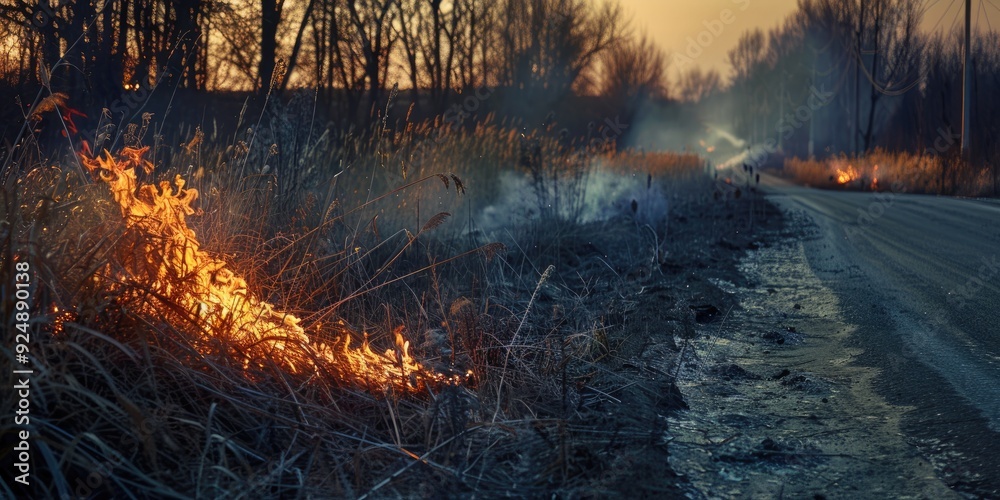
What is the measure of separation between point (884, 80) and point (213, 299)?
41.3 m

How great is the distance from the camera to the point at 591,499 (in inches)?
107

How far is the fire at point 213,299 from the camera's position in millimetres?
3441

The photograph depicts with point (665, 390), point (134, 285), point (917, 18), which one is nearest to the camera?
point (134, 285)

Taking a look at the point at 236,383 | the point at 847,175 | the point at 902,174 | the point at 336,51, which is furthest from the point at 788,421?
the point at 847,175


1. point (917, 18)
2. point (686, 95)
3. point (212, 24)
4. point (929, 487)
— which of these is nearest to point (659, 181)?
point (212, 24)

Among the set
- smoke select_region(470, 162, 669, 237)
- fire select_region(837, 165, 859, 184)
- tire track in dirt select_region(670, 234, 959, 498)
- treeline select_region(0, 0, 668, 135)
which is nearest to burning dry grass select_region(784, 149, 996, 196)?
fire select_region(837, 165, 859, 184)

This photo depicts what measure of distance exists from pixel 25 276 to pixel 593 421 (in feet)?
7.20

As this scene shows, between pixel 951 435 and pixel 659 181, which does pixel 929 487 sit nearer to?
pixel 951 435

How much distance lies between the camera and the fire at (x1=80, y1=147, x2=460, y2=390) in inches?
135

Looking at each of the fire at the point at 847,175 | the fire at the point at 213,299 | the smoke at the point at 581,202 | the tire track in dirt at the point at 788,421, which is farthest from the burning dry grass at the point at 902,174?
the fire at the point at 213,299

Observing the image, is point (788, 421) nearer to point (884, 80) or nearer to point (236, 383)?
point (236, 383)

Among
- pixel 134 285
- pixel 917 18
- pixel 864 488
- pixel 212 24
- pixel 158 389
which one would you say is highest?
pixel 917 18

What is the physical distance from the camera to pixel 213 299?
3646 mm

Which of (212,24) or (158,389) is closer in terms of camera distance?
(158,389)
